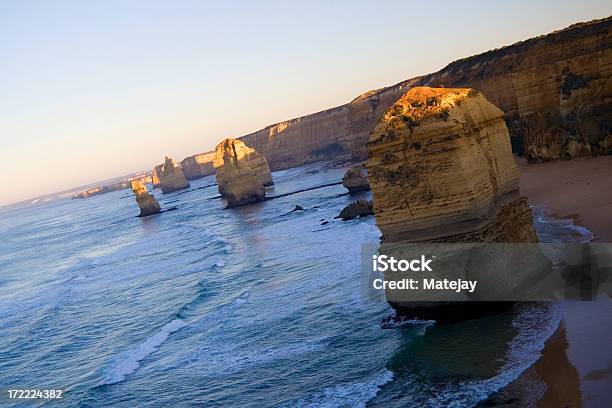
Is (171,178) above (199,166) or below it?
below

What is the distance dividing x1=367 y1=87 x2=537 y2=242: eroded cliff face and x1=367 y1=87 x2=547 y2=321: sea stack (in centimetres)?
3

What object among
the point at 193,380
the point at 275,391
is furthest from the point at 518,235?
the point at 193,380

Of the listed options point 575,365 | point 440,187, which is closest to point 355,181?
point 440,187

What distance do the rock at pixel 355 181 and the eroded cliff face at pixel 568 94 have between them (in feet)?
51.2

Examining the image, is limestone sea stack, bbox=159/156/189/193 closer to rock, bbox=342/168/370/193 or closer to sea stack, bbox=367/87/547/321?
rock, bbox=342/168/370/193

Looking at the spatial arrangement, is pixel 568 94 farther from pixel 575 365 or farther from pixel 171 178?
pixel 171 178

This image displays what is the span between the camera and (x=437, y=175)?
15.8 metres

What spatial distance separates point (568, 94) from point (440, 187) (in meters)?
25.5

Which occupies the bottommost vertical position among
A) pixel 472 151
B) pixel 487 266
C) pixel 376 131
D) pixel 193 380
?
pixel 193 380

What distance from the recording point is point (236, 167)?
69250 mm

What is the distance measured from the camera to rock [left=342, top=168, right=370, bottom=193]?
55.5m

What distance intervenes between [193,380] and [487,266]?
362 inches

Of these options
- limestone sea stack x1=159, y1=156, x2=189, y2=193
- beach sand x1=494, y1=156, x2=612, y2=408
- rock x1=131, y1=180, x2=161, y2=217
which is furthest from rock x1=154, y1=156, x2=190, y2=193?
beach sand x1=494, y1=156, x2=612, y2=408

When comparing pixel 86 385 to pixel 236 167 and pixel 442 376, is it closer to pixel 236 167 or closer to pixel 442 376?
pixel 442 376
